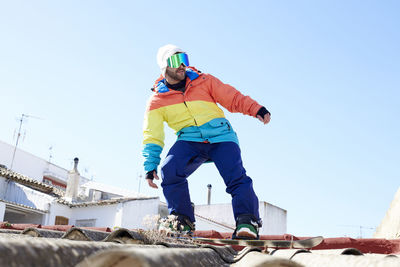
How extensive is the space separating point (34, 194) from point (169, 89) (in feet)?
66.5

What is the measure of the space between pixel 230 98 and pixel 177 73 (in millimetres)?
525

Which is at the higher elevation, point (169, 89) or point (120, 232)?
point (169, 89)

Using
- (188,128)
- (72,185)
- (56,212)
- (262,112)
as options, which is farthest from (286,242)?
(72,185)

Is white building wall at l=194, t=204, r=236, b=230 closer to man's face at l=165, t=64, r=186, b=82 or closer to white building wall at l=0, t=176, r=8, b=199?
white building wall at l=0, t=176, r=8, b=199

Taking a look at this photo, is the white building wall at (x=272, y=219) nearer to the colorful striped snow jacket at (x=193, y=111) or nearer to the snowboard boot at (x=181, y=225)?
the colorful striped snow jacket at (x=193, y=111)

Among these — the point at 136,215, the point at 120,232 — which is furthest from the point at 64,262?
the point at 136,215

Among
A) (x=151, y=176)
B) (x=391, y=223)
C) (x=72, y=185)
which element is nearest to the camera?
(x=151, y=176)

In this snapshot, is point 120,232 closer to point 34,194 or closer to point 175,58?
point 175,58

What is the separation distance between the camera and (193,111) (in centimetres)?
415

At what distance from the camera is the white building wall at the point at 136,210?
69.7 feet

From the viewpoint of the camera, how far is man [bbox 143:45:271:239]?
13.0 ft

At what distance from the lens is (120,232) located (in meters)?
2.42

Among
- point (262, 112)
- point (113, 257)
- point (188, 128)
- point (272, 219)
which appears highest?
point (272, 219)

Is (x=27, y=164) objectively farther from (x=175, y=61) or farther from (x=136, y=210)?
(x=175, y=61)
